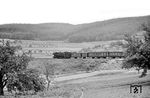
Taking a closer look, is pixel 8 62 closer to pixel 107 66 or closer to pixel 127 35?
pixel 127 35

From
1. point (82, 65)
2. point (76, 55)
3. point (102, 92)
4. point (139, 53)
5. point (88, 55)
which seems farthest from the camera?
point (88, 55)

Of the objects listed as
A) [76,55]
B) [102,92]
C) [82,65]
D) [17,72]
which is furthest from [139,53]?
[76,55]

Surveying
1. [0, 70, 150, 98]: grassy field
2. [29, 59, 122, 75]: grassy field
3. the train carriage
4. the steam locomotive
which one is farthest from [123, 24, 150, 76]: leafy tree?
the train carriage

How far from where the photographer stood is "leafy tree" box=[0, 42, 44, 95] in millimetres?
30736

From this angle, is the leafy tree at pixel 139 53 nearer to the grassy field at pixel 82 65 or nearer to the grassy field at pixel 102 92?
the grassy field at pixel 102 92

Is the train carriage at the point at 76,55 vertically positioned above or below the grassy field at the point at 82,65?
above

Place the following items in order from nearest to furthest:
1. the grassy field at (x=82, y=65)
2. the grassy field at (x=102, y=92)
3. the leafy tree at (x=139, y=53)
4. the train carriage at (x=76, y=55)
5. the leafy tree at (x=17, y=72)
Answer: the grassy field at (x=102, y=92)
the leafy tree at (x=17, y=72)
the leafy tree at (x=139, y=53)
the grassy field at (x=82, y=65)
the train carriage at (x=76, y=55)

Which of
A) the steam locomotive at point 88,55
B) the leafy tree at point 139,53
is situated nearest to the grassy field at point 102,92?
the leafy tree at point 139,53

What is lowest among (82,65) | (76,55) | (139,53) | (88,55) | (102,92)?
(82,65)

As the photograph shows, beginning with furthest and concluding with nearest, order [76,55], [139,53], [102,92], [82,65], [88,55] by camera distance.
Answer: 1. [88,55]
2. [76,55]
3. [82,65]
4. [139,53]
5. [102,92]

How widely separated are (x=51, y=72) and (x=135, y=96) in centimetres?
4081

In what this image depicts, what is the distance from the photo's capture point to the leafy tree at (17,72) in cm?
3074

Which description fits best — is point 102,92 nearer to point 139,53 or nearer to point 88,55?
point 139,53

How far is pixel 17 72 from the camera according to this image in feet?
103
